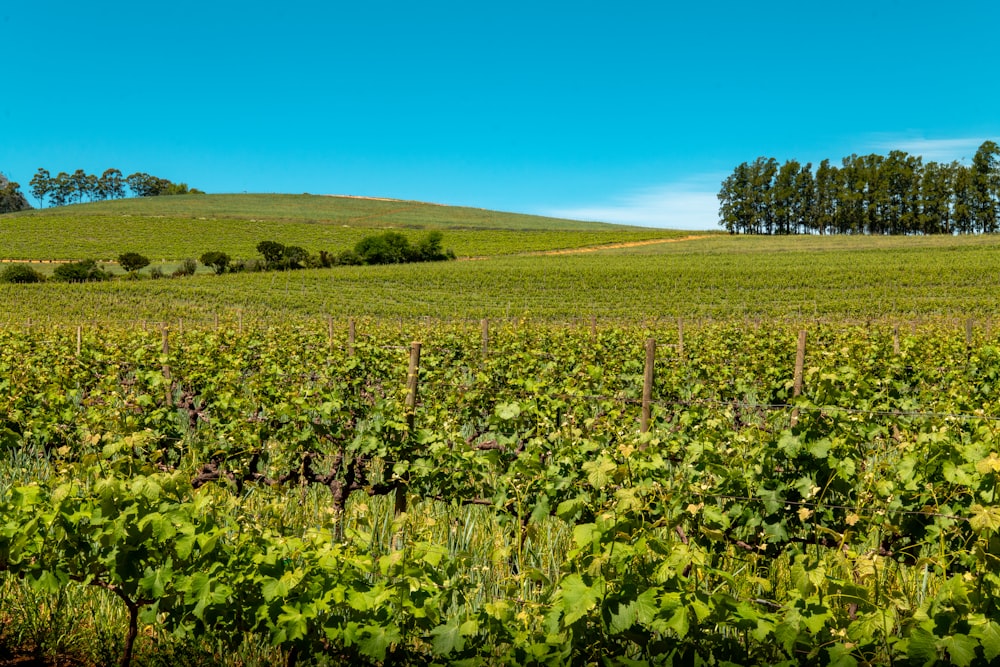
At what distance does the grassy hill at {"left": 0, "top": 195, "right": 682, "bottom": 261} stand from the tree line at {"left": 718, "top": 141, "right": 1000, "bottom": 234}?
1612cm

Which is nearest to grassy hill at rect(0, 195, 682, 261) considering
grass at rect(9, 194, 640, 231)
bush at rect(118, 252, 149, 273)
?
grass at rect(9, 194, 640, 231)

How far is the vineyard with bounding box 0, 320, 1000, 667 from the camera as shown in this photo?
298cm

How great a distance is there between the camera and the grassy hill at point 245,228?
76.0m

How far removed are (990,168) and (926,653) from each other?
106 m

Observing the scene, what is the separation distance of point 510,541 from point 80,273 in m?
58.5

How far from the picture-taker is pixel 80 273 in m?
53.4

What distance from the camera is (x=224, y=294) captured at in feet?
151

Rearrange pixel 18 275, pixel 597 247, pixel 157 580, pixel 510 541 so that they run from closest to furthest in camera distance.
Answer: pixel 157 580
pixel 510 541
pixel 18 275
pixel 597 247

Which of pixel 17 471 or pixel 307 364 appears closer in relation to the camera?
pixel 17 471

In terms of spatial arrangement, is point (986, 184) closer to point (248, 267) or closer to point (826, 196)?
point (826, 196)

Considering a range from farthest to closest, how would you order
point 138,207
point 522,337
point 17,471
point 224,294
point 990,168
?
point 138,207, point 990,168, point 224,294, point 522,337, point 17,471

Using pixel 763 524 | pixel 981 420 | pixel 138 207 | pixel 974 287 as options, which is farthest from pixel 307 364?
pixel 138 207

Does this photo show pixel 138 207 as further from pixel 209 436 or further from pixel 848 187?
pixel 209 436

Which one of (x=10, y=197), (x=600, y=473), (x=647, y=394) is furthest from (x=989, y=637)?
(x=10, y=197)
